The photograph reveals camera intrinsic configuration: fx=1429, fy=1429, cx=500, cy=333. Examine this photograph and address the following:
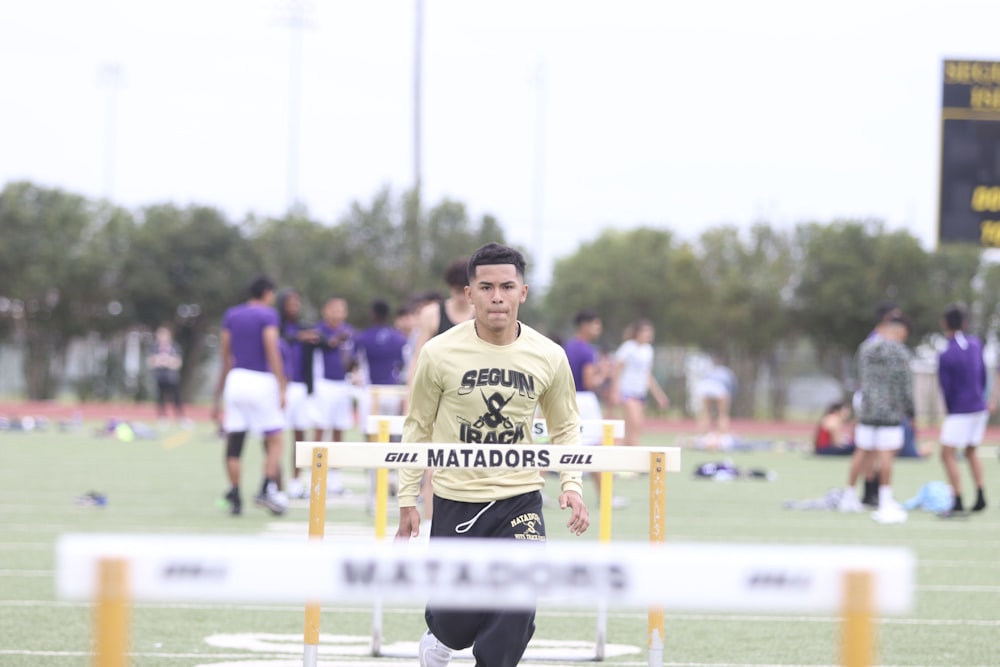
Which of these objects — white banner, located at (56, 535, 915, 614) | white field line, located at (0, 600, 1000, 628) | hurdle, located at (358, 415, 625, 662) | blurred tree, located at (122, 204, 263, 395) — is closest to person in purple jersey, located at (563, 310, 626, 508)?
white field line, located at (0, 600, 1000, 628)

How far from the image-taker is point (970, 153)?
21.7 m

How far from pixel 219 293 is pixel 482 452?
47.4 metres

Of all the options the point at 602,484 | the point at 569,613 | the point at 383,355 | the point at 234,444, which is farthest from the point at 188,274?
the point at 602,484

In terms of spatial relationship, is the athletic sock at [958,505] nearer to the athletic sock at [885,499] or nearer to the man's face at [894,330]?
the athletic sock at [885,499]

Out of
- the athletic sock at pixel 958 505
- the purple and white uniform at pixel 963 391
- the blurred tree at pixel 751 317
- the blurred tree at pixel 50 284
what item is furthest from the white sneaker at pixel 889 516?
the blurred tree at pixel 50 284

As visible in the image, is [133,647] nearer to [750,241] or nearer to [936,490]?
[936,490]

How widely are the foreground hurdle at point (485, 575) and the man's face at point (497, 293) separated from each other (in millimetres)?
2958

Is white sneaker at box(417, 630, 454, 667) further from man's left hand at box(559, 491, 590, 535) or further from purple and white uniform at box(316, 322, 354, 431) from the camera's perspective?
purple and white uniform at box(316, 322, 354, 431)

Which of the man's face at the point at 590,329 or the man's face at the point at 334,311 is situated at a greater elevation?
the man's face at the point at 334,311

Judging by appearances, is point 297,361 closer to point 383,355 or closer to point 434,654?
point 383,355

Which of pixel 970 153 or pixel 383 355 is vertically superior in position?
pixel 970 153

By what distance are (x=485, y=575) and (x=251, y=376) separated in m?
12.2

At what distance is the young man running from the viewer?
5.75m

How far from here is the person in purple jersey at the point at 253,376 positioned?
14.5 metres
